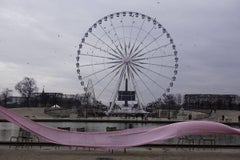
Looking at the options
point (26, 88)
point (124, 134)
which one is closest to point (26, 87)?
point (26, 88)

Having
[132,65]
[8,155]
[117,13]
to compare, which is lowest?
[8,155]

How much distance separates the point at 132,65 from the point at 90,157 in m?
40.9

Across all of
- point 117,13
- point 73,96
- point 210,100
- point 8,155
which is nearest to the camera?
point 8,155

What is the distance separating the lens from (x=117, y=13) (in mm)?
56469

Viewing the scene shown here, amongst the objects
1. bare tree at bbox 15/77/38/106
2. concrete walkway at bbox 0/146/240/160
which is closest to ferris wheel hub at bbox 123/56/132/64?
concrete walkway at bbox 0/146/240/160

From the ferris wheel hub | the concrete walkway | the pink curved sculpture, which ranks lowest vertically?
the concrete walkway

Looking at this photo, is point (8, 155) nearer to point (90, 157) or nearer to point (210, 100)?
point (90, 157)

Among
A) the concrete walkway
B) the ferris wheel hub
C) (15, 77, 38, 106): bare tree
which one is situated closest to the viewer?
the concrete walkway

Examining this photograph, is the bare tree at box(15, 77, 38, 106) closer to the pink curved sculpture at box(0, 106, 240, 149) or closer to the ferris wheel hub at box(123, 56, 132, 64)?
the ferris wheel hub at box(123, 56, 132, 64)

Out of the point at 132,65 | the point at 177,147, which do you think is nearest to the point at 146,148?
the point at 177,147

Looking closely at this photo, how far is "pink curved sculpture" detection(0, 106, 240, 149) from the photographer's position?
18844 mm

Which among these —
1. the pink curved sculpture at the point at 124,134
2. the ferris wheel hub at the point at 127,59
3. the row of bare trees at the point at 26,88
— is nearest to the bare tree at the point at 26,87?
the row of bare trees at the point at 26,88

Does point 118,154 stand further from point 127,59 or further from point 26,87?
point 26,87

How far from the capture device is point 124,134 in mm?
19453
